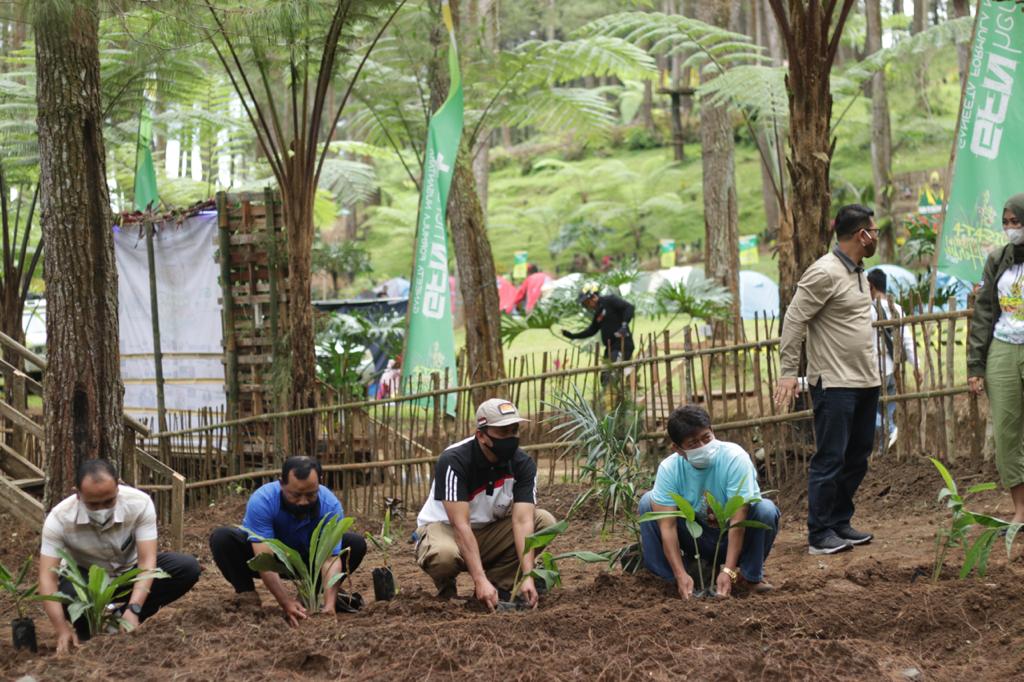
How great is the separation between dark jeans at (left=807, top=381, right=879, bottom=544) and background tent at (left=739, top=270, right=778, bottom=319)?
13707mm

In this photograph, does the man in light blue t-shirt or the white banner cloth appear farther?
the white banner cloth

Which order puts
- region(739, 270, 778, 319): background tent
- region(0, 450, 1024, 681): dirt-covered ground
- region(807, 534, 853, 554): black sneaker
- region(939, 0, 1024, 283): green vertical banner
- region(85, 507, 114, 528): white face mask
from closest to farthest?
region(0, 450, 1024, 681): dirt-covered ground, region(85, 507, 114, 528): white face mask, region(807, 534, 853, 554): black sneaker, region(939, 0, 1024, 283): green vertical banner, region(739, 270, 778, 319): background tent

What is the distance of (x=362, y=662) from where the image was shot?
4.24 metres

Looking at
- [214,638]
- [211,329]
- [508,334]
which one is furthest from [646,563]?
[211,329]

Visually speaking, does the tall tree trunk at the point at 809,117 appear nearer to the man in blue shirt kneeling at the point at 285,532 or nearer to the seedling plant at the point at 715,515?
the seedling plant at the point at 715,515

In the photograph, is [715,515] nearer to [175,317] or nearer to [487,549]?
[487,549]

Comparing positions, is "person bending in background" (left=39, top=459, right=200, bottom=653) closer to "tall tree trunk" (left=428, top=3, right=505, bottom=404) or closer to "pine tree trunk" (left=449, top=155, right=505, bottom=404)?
"tall tree trunk" (left=428, top=3, right=505, bottom=404)

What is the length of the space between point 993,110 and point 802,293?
2.74 metres

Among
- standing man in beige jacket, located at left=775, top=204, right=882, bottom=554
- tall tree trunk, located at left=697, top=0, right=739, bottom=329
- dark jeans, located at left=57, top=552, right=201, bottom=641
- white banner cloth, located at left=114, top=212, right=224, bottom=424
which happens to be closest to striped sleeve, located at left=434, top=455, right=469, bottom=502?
dark jeans, located at left=57, top=552, right=201, bottom=641

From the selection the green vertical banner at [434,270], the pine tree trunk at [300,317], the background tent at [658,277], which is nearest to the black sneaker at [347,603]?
the green vertical banner at [434,270]

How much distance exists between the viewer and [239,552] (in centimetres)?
532

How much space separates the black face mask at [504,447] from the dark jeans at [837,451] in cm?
161

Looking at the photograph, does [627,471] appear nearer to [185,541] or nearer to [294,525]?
[294,525]

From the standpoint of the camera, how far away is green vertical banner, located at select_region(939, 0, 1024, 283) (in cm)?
734
